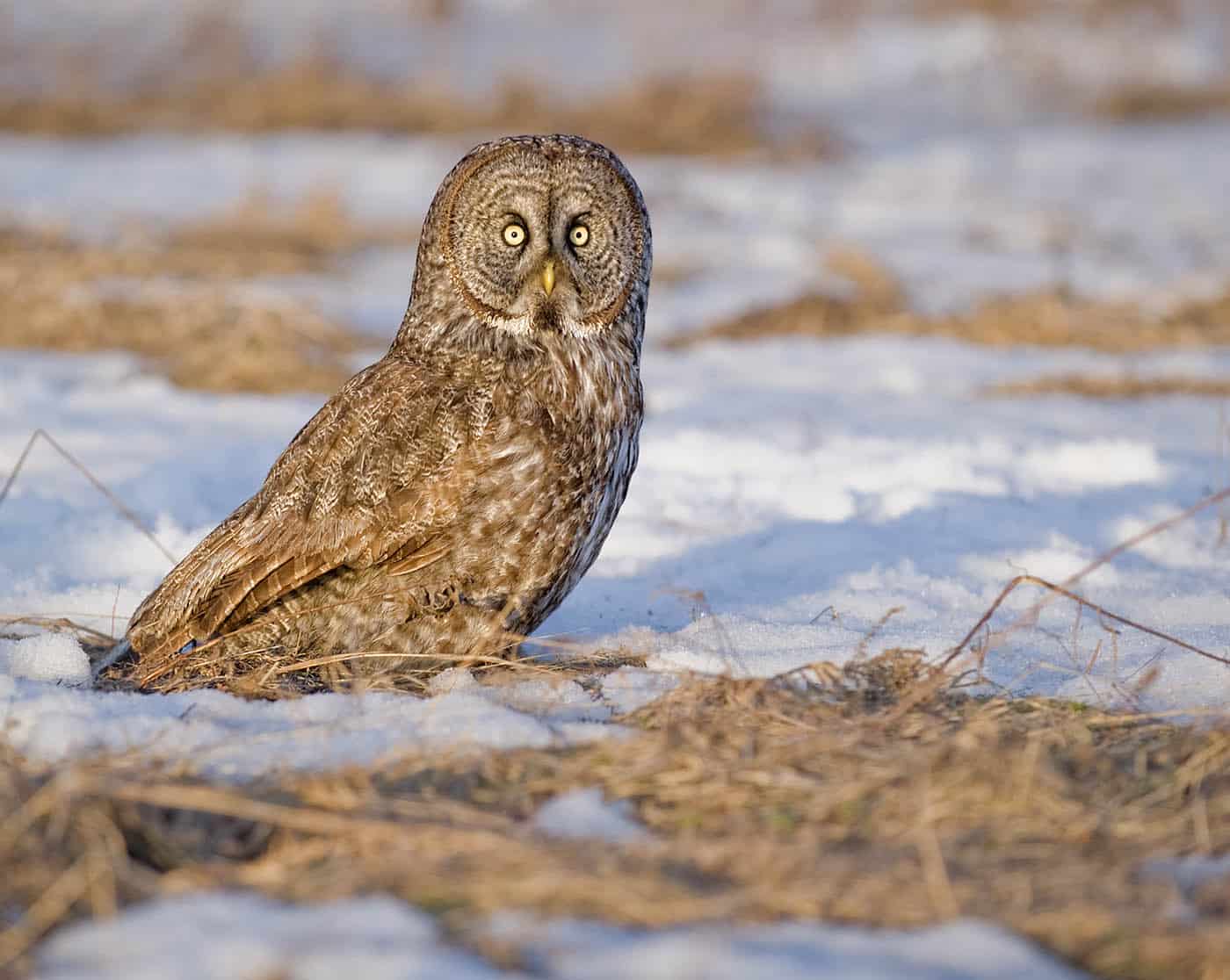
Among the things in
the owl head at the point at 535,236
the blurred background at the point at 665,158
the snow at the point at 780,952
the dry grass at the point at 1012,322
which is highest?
the blurred background at the point at 665,158

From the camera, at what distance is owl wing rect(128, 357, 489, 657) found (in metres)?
3.99

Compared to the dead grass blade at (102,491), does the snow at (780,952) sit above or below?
below

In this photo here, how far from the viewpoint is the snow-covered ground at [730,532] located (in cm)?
228

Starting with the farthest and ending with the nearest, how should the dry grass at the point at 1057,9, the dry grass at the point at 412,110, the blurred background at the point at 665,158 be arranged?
the dry grass at the point at 1057,9
the dry grass at the point at 412,110
the blurred background at the point at 665,158

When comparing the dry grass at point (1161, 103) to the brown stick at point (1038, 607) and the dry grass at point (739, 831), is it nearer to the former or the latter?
the brown stick at point (1038, 607)

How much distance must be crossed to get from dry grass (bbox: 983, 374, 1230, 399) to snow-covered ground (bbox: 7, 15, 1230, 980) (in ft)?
0.71

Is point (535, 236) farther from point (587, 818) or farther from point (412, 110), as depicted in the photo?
point (412, 110)

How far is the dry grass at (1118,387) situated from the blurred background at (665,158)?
47.2 inches

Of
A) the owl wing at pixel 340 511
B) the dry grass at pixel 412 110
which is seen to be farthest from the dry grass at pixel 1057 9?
the owl wing at pixel 340 511

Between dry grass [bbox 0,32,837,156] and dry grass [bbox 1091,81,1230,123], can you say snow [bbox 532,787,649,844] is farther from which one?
dry grass [bbox 1091,81,1230,123]

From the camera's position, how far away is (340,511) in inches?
159

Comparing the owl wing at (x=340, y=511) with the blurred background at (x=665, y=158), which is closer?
the owl wing at (x=340, y=511)

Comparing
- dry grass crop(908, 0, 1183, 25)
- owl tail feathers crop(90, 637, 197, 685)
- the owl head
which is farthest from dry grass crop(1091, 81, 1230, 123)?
owl tail feathers crop(90, 637, 197, 685)

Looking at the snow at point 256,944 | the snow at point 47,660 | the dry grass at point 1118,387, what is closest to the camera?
the snow at point 256,944
